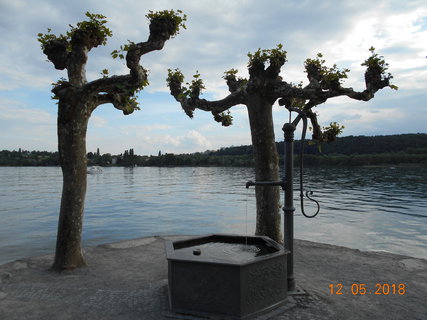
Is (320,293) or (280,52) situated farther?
(280,52)

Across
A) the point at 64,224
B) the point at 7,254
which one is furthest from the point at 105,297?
the point at 7,254

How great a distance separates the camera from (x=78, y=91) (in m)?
8.18

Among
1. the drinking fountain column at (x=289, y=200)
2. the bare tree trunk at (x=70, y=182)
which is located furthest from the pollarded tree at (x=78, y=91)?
the drinking fountain column at (x=289, y=200)

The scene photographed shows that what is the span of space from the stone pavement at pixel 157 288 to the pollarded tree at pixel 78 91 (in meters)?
1.04

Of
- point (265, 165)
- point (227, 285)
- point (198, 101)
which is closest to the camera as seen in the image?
point (227, 285)

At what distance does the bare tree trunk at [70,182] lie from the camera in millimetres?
8070

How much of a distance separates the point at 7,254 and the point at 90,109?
376 inches

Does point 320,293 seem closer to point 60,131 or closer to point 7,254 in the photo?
point 60,131

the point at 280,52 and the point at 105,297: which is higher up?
the point at 280,52

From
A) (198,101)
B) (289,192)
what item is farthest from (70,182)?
(289,192)

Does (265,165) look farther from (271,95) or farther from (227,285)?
(227,285)

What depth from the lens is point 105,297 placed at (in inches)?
245
